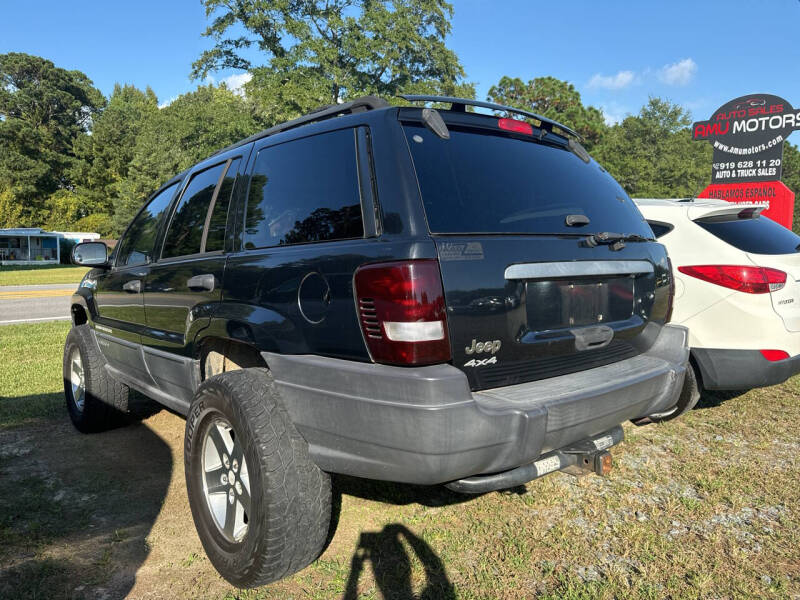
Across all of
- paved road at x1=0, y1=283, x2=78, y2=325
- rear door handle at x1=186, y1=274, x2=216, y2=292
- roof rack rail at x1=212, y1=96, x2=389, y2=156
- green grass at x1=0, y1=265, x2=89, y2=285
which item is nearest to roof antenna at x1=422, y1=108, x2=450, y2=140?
roof rack rail at x1=212, y1=96, x2=389, y2=156

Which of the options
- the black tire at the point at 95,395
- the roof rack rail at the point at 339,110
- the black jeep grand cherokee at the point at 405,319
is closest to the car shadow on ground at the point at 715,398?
the black jeep grand cherokee at the point at 405,319

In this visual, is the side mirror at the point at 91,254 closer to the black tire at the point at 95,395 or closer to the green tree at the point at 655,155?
the black tire at the point at 95,395

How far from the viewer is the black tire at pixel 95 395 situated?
430 cm

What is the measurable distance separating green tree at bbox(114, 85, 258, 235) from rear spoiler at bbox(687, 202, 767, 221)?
27.3 metres

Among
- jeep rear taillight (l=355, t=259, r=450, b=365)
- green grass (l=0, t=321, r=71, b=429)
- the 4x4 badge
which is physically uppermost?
jeep rear taillight (l=355, t=259, r=450, b=365)

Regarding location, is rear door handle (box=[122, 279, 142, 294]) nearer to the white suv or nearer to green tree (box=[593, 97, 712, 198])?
the white suv

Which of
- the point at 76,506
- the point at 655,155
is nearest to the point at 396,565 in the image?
the point at 76,506

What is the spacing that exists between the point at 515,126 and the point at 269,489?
194 centimetres

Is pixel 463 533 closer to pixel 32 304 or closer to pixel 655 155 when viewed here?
pixel 32 304

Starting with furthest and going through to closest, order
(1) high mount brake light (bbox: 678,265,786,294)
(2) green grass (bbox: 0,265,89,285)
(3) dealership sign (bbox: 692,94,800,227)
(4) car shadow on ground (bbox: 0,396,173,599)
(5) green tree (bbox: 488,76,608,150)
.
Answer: (5) green tree (bbox: 488,76,608,150) → (2) green grass (bbox: 0,265,89,285) → (3) dealership sign (bbox: 692,94,800,227) → (1) high mount brake light (bbox: 678,265,786,294) → (4) car shadow on ground (bbox: 0,396,173,599)

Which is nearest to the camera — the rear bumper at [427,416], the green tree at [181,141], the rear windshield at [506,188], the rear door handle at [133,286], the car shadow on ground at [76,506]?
the rear bumper at [427,416]

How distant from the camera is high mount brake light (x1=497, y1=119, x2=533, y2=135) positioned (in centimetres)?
261

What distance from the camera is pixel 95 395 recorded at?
14.1 ft

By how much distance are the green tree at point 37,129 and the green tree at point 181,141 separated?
28.5 feet
